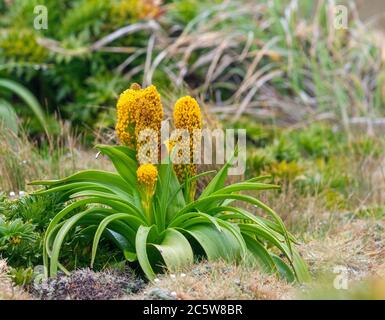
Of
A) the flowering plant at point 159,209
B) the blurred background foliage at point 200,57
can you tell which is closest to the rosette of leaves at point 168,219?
the flowering plant at point 159,209

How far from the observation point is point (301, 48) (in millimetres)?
9227

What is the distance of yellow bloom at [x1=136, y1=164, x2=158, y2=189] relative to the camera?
4164 mm

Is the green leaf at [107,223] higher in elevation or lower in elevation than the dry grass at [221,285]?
higher

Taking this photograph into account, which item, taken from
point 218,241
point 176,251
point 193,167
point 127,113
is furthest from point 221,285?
point 127,113

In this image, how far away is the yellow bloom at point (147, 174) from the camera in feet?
13.7

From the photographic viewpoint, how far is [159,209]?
4.45 meters

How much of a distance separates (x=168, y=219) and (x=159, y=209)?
0.35 feet

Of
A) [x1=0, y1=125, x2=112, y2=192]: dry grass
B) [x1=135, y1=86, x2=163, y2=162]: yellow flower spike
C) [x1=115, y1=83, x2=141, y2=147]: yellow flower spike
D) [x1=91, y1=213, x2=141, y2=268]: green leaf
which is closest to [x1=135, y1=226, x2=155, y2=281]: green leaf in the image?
[x1=91, y1=213, x2=141, y2=268]: green leaf

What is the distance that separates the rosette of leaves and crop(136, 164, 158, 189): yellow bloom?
179 mm

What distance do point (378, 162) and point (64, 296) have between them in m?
3.84

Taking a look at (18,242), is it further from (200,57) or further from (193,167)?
(200,57)

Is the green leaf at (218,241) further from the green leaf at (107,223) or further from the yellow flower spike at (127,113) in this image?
the yellow flower spike at (127,113)
